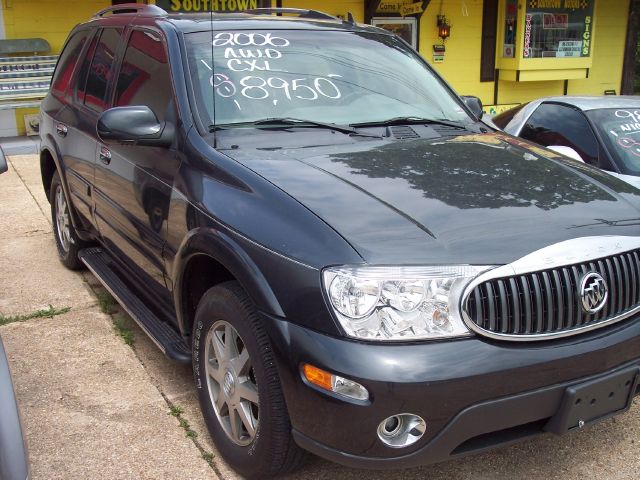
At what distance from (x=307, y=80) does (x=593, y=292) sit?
1.84m

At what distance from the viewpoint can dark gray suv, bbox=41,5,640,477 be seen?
2.35 m

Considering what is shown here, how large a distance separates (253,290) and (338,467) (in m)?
0.94

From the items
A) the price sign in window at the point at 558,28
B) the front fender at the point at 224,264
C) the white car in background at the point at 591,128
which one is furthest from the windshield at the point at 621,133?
the price sign in window at the point at 558,28

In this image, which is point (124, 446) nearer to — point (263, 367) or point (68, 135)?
point (263, 367)

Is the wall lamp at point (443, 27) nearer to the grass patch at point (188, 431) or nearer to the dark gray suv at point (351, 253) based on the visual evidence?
the dark gray suv at point (351, 253)

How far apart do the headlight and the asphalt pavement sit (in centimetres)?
75

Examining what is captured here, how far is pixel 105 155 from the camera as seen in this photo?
4176mm

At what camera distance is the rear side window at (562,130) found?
18.4ft

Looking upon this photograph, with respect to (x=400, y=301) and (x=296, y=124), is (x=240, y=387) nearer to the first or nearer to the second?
(x=400, y=301)

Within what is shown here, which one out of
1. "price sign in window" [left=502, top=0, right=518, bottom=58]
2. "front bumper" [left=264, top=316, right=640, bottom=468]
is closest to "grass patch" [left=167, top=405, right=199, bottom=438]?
"front bumper" [left=264, top=316, right=640, bottom=468]

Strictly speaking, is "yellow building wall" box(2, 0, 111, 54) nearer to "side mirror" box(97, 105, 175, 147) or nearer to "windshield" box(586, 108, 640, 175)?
"windshield" box(586, 108, 640, 175)

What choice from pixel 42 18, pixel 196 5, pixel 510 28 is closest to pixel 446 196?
pixel 42 18

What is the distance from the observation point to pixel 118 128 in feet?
10.8

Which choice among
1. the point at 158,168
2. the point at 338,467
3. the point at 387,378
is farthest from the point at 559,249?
the point at 158,168
